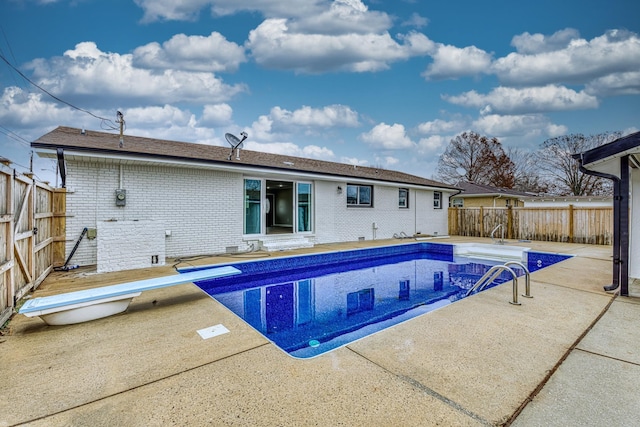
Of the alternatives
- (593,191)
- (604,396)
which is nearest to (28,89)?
(604,396)

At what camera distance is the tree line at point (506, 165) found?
26094 millimetres

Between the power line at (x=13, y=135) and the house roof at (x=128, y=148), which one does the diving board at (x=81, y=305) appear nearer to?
the house roof at (x=128, y=148)

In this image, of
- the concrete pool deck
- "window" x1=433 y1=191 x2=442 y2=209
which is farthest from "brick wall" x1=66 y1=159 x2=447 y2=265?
"window" x1=433 y1=191 x2=442 y2=209

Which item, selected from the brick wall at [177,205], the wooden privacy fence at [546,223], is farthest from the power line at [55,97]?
the wooden privacy fence at [546,223]

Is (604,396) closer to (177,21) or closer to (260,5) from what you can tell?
(260,5)

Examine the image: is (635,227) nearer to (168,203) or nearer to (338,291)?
(338,291)

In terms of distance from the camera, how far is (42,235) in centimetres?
569

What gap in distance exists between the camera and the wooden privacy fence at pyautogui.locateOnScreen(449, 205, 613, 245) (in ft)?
37.2

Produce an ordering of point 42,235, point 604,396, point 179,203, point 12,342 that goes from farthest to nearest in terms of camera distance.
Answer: point 179,203, point 42,235, point 12,342, point 604,396

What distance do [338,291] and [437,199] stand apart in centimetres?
1157

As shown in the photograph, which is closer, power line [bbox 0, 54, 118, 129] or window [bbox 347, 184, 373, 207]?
power line [bbox 0, 54, 118, 129]

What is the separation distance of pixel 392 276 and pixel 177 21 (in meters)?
11.9

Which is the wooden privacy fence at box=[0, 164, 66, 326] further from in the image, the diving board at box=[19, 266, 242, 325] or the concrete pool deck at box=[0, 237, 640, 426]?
the concrete pool deck at box=[0, 237, 640, 426]

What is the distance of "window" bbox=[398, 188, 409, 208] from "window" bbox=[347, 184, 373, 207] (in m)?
1.85
